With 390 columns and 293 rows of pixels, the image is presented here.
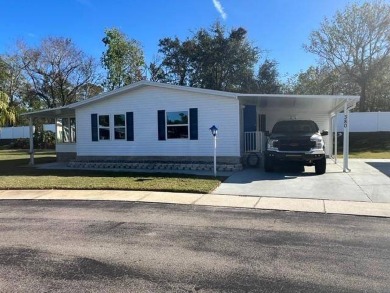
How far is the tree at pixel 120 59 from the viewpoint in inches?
1448

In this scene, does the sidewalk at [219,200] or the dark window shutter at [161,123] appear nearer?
the sidewalk at [219,200]

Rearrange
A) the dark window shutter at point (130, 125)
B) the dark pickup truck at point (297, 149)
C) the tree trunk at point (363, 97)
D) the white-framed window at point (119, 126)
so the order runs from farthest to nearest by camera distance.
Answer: the tree trunk at point (363, 97), the white-framed window at point (119, 126), the dark window shutter at point (130, 125), the dark pickup truck at point (297, 149)

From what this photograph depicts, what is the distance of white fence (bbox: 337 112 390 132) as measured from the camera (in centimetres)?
Result: 3375

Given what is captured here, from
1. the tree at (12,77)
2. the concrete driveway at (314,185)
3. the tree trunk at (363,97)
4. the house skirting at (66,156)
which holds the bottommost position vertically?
the concrete driveway at (314,185)

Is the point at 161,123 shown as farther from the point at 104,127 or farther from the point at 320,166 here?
the point at 320,166

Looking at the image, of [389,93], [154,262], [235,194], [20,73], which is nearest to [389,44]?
[389,93]

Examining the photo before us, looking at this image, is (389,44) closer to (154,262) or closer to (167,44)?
(167,44)

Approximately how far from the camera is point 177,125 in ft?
56.0

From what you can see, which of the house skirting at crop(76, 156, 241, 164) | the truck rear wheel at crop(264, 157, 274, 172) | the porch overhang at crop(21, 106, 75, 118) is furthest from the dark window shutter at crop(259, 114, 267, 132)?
the porch overhang at crop(21, 106, 75, 118)

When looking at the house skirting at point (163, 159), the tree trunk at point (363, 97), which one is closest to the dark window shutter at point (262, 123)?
the house skirting at point (163, 159)

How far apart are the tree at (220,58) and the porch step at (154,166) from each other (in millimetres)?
21946

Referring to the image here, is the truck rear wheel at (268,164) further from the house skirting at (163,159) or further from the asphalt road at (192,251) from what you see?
the asphalt road at (192,251)

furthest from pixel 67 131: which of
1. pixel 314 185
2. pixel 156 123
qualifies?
pixel 314 185

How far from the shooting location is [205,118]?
16.3 meters
